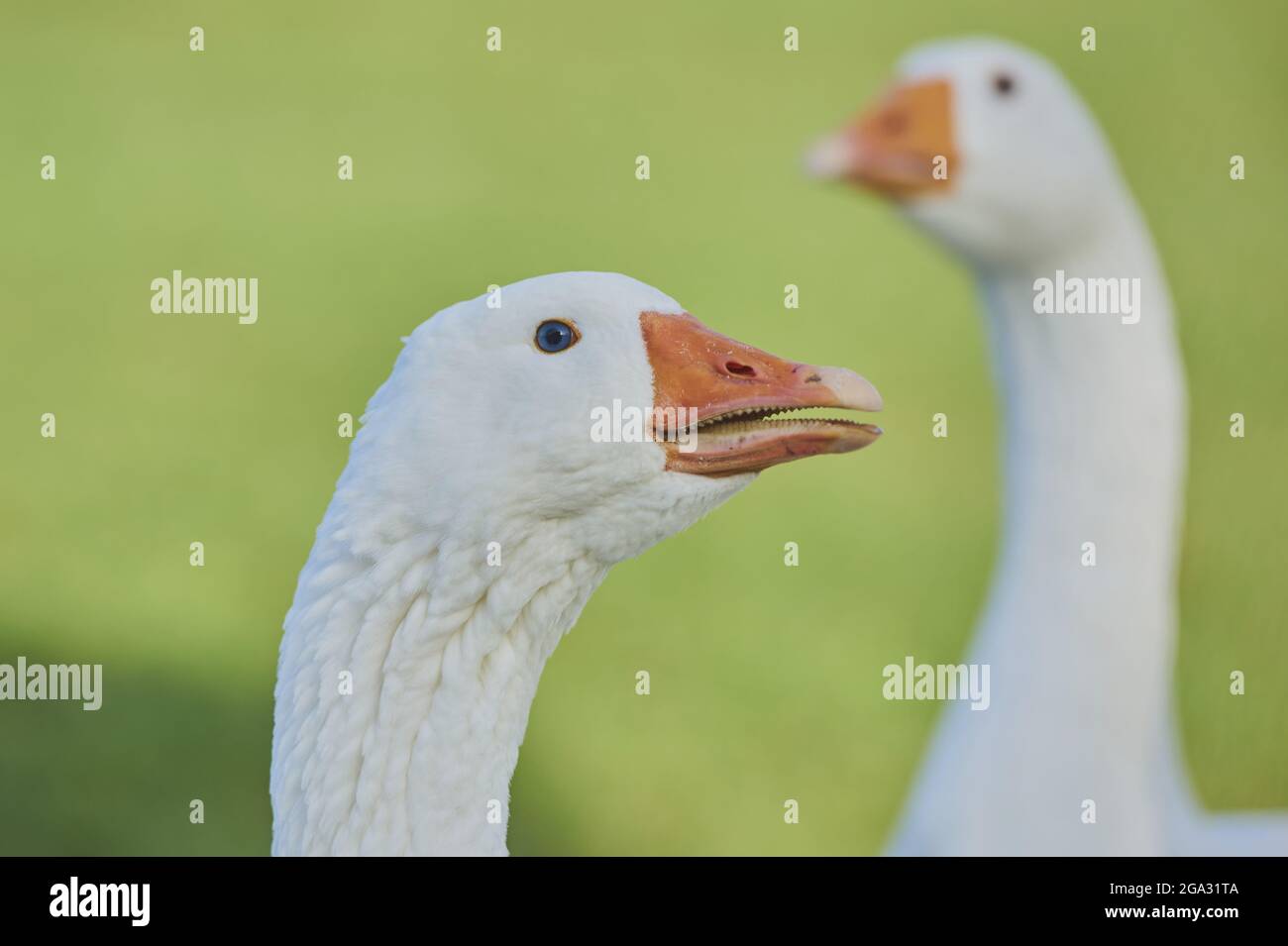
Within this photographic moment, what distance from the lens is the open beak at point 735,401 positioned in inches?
117

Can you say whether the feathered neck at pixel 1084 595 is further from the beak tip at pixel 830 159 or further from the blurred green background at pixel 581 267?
the blurred green background at pixel 581 267

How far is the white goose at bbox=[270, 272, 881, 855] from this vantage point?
294cm

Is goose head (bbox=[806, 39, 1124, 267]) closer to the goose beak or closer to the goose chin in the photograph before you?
the goose beak

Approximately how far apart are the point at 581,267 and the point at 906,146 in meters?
4.99

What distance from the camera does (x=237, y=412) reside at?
391 inches

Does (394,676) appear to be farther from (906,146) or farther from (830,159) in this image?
(906,146)

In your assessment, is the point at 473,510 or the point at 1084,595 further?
the point at 1084,595

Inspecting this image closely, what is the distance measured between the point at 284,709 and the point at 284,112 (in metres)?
10.5

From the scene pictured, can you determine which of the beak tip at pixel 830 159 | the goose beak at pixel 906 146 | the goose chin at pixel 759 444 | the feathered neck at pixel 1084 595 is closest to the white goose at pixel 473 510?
the goose chin at pixel 759 444

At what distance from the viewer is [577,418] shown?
9.66ft

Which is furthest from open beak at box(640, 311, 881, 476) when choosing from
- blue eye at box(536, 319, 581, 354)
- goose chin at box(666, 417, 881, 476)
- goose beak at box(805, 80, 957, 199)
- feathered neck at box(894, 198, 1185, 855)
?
goose beak at box(805, 80, 957, 199)

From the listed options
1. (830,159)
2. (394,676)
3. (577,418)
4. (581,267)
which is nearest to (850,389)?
(577,418)
